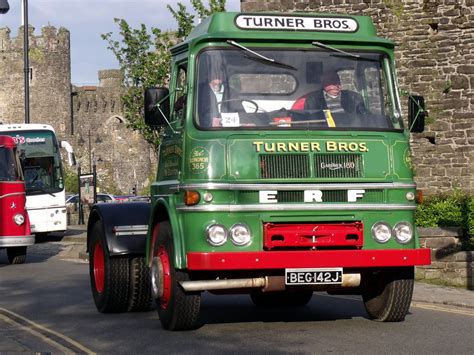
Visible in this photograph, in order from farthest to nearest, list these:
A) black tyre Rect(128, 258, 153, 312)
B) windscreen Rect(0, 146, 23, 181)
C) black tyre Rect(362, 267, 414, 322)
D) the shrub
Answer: windscreen Rect(0, 146, 23, 181) < the shrub < black tyre Rect(128, 258, 153, 312) < black tyre Rect(362, 267, 414, 322)

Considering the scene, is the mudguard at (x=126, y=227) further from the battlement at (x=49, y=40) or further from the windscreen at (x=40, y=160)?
the battlement at (x=49, y=40)

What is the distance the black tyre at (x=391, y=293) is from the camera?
485 inches

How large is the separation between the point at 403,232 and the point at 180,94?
2669 millimetres

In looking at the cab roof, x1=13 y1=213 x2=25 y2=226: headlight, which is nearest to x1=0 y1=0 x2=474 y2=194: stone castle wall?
x1=13 y1=213 x2=25 y2=226: headlight

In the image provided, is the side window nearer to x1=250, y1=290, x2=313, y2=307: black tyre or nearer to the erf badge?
the erf badge

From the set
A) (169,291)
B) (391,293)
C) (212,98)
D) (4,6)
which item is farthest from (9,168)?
(391,293)

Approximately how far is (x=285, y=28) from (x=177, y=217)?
218 centimetres

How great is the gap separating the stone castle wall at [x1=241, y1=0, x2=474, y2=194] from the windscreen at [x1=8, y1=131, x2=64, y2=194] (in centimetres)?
1365

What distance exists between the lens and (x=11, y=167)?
25656mm

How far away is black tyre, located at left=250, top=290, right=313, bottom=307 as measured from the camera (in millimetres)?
14742

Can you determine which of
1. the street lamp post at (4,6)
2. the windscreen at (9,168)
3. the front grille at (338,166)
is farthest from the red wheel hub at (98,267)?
the street lamp post at (4,6)

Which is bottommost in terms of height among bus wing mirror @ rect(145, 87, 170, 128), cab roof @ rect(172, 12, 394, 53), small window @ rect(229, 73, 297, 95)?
bus wing mirror @ rect(145, 87, 170, 128)

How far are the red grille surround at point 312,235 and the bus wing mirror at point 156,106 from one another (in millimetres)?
1843

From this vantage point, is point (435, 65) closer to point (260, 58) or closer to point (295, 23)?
point (295, 23)
